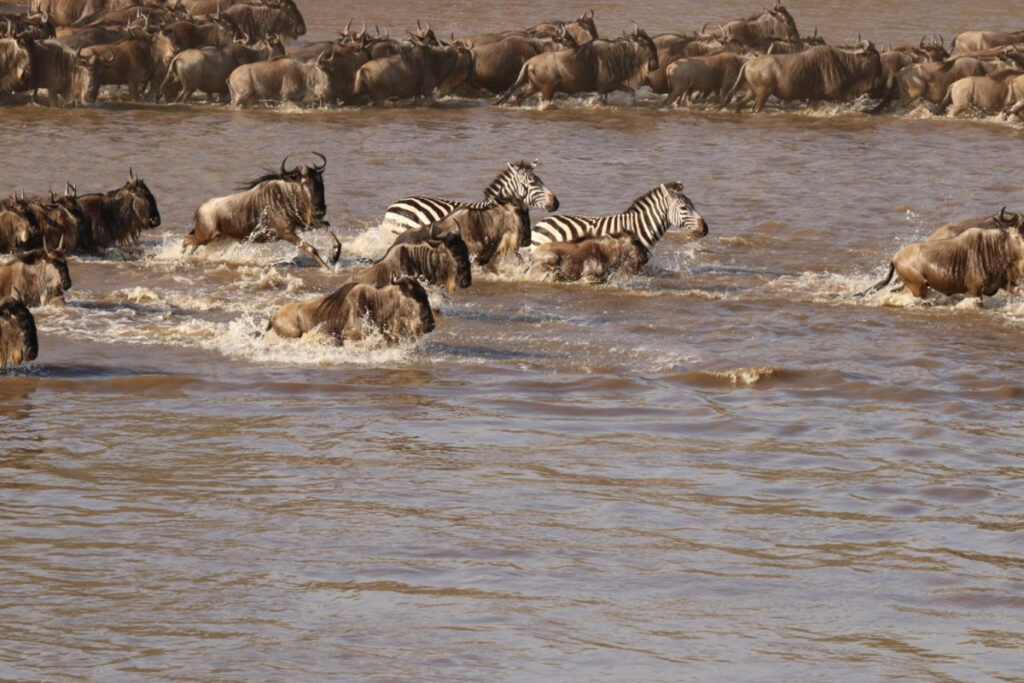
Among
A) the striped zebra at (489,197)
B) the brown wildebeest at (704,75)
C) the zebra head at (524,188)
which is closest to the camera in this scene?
the striped zebra at (489,197)

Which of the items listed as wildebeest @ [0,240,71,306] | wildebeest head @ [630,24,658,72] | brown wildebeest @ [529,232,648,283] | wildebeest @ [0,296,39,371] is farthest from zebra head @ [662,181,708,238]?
wildebeest head @ [630,24,658,72]

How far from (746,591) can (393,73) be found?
19445mm

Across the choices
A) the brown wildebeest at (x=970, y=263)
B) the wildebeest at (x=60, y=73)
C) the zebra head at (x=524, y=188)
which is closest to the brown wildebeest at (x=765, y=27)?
the wildebeest at (x=60, y=73)

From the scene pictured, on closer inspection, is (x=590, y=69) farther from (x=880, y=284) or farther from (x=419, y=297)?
(x=419, y=297)

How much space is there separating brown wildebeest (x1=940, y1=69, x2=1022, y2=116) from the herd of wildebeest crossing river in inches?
0.8

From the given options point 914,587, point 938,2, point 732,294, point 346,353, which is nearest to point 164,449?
point 346,353

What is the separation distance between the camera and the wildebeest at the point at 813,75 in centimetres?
2689

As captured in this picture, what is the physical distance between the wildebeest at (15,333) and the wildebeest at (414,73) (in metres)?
15.5

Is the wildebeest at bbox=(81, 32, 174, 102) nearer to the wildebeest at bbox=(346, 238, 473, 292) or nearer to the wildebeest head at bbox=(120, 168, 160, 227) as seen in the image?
the wildebeest head at bbox=(120, 168, 160, 227)

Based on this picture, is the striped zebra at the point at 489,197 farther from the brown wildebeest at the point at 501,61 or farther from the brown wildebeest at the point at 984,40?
the brown wildebeest at the point at 984,40

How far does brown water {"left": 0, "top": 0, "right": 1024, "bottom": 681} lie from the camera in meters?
7.49

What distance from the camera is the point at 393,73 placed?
1054 inches

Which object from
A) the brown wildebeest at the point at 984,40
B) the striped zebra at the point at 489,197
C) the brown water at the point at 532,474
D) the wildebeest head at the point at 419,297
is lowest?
the brown water at the point at 532,474

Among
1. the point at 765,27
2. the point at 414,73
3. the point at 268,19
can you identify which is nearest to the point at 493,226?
the point at 414,73
